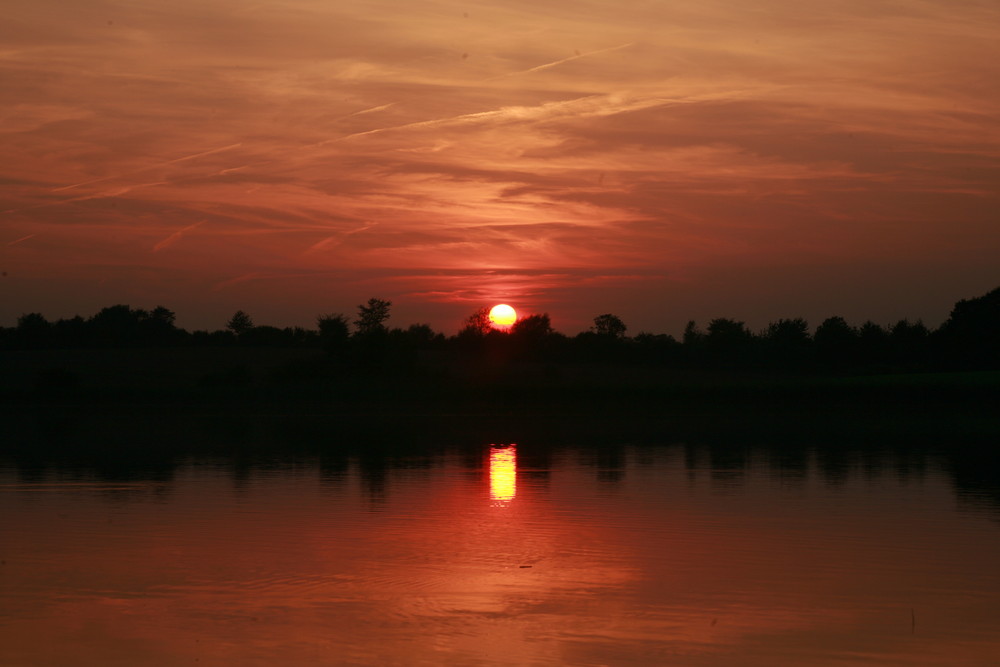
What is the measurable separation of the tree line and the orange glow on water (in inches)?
1853

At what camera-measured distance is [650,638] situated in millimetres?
10086

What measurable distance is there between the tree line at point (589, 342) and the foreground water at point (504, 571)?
59.1 metres

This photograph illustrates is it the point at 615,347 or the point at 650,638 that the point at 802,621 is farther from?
the point at 615,347

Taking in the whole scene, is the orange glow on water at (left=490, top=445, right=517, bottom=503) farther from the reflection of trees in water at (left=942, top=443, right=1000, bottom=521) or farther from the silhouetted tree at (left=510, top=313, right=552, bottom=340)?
the silhouetted tree at (left=510, top=313, right=552, bottom=340)

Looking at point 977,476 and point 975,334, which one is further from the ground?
point 975,334

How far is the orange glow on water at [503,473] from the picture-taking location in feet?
70.0

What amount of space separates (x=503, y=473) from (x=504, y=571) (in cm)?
1244

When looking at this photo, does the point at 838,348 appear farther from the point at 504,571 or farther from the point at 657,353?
the point at 504,571

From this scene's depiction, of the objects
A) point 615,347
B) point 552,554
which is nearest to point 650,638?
point 552,554

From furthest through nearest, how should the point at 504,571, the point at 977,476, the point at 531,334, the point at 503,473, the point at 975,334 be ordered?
the point at 531,334 < the point at 975,334 < the point at 503,473 < the point at 977,476 < the point at 504,571

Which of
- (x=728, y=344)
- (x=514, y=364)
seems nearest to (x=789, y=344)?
(x=728, y=344)

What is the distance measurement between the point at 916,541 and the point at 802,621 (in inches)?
207

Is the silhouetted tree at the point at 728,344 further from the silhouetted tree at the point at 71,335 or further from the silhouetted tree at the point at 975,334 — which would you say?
the silhouetted tree at the point at 71,335

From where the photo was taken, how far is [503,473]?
25750 millimetres
